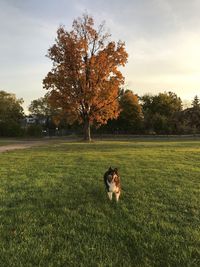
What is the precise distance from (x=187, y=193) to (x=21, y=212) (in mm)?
4159

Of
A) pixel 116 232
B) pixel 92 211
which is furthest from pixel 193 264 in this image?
pixel 92 211

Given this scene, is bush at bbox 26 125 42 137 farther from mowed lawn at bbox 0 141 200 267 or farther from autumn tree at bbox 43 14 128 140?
mowed lawn at bbox 0 141 200 267

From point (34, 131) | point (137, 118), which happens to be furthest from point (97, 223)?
point (34, 131)

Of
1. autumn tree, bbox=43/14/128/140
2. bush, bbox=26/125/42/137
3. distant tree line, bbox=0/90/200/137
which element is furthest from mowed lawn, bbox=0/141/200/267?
bush, bbox=26/125/42/137

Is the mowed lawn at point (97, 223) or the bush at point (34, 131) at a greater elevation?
the bush at point (34, 131)

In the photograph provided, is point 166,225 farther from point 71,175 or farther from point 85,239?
point 71,175

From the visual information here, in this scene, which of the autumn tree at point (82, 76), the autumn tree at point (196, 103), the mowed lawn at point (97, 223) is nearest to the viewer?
the mowed lawn at point (97, 223)

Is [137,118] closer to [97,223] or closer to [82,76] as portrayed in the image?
[82,76]

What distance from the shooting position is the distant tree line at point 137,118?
6631 cm

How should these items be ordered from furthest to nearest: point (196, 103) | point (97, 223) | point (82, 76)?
point (196, 103), point (82, 76), point (97, 223)

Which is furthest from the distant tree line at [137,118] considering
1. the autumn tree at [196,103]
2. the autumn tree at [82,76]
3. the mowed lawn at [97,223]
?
the mowed lawn at [97,223]

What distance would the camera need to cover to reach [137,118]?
6894 centimetres

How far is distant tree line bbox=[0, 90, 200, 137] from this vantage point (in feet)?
218

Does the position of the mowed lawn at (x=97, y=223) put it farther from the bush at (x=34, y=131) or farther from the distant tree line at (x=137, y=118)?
the bush at (x=34, y=131)
